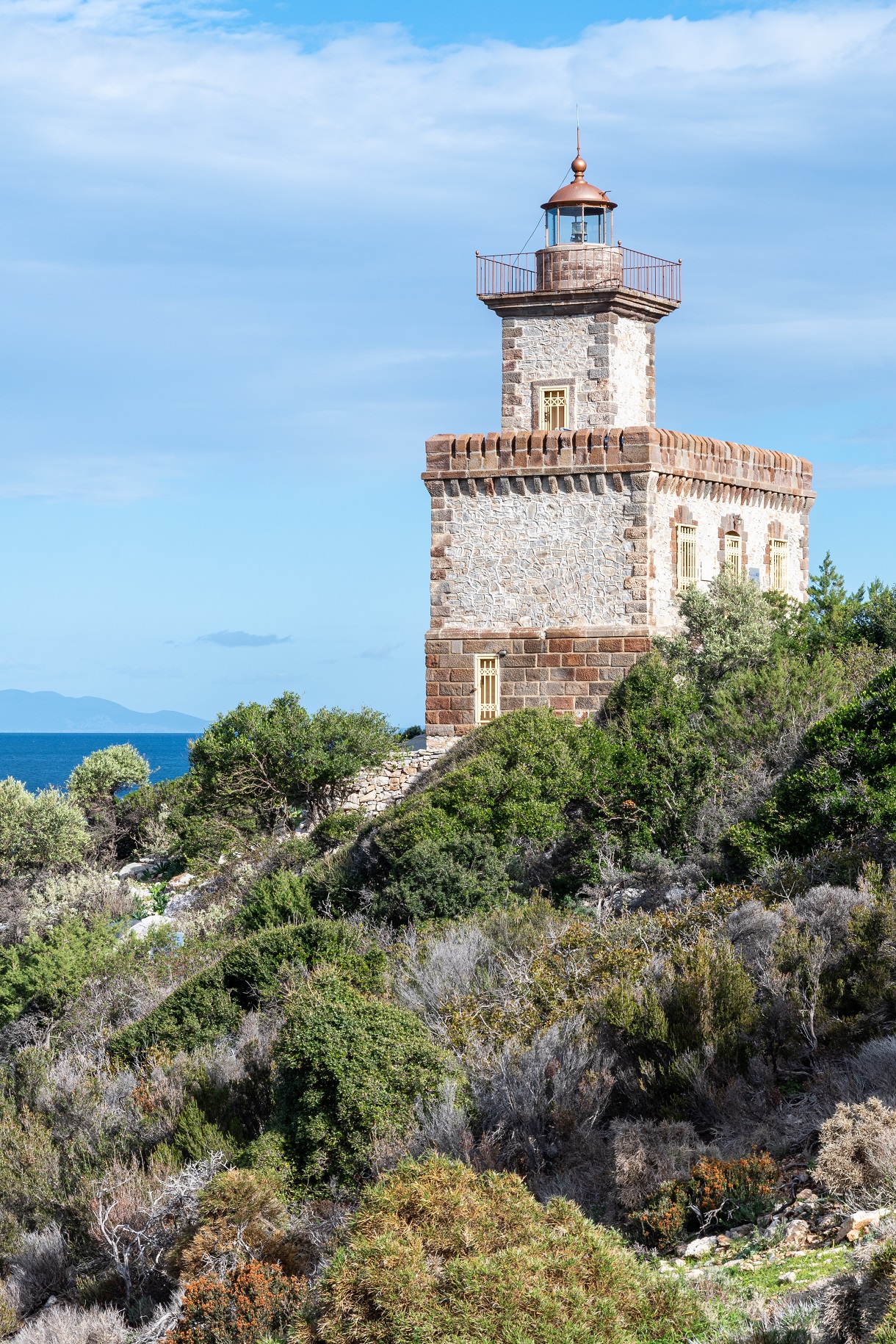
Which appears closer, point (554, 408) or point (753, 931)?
point (753, 931)

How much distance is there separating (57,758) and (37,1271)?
122308mm

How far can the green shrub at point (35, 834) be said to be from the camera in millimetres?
28656

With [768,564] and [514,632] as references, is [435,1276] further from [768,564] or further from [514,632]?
[768,564]

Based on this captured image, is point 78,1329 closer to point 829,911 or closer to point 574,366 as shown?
point 829,911

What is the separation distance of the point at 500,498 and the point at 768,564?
553cm

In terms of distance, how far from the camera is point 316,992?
1197 centimetres

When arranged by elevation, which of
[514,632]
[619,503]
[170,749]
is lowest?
[170,749]

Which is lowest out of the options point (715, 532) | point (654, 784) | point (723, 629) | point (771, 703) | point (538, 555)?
point (654, 784)

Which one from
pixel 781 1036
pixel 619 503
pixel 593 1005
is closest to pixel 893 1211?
pixel 781 1036

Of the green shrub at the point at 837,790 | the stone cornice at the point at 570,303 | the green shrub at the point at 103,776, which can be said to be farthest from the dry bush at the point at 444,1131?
the green shrub at the point at 103,776

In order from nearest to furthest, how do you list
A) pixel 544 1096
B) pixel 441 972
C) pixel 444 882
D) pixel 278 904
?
pixel 544 1096
pixel 441 972
pixel 444 882
pixel 278 904

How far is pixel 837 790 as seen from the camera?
49.3ft

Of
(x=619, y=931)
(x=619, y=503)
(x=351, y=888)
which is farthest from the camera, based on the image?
(x=619, y=503)

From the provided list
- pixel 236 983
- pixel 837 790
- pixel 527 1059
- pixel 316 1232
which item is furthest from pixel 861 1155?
pixel 236 983
